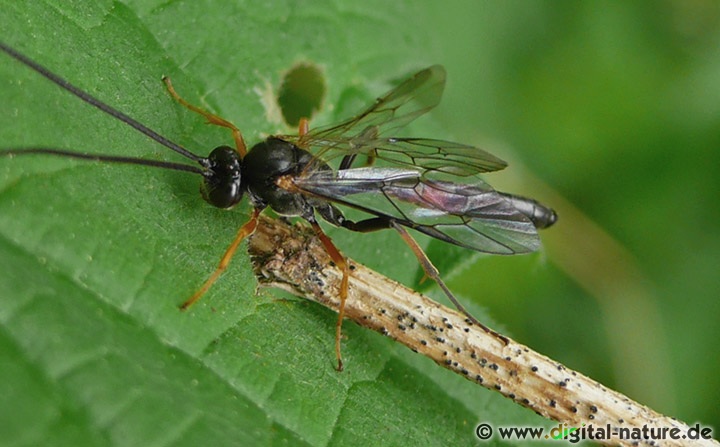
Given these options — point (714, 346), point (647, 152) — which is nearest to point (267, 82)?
point (647, 152)

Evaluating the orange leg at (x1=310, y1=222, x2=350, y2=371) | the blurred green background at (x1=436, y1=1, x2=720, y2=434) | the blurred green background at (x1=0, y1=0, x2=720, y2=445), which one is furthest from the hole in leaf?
the blurred green background at (x1=436, y1=1, x2=720, y2=434)

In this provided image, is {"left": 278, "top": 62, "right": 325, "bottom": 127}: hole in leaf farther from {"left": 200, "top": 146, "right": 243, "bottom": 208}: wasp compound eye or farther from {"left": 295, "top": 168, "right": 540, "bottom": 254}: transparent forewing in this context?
{"left": 200, "top": 146, "right": 243, "bottom": 208}: wasp compound eye

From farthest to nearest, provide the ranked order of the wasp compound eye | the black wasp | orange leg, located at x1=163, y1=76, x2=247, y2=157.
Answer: orange leg, located at x1=163, y1=76, x2=247, y2=157 → the black wasp → the wasp compound eye

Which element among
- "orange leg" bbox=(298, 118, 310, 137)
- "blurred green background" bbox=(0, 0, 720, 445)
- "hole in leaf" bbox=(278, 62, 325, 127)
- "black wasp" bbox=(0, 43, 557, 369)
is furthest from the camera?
"hole in leaf" bbox=(278, 62, 325, 127)

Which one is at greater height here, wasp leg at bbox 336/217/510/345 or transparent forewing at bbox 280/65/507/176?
transparent forewing at bbox 280/65/507/176

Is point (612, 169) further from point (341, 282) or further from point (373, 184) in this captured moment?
point (341, 282)

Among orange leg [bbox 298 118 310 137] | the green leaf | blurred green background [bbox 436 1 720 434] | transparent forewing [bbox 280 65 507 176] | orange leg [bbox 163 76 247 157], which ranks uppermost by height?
blurred green background [bbox 436 1 720 434]

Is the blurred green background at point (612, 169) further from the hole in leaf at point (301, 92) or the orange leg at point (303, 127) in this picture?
the orange leg at point (303, 127)

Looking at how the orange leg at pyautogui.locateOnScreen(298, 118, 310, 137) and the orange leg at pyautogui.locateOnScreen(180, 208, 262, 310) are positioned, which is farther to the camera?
the orange leg at pyautogui.locateOnScreen(298, 118, 310, 137)
